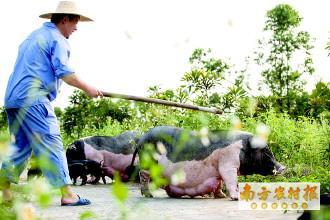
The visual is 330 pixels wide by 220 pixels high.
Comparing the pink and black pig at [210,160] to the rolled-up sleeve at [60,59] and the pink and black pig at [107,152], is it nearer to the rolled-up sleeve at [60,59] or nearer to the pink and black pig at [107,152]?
the rolled-up sleeve at [60,59]

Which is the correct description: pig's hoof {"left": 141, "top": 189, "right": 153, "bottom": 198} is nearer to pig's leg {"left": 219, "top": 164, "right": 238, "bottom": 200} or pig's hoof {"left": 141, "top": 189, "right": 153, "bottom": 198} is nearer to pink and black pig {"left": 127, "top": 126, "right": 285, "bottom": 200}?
pink and black pig {"left": 127, "top": 126, "right": 285, "bottom": 200}

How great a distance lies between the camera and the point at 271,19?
3544cm

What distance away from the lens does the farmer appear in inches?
250

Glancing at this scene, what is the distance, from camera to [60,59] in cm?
635

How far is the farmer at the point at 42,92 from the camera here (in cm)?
634

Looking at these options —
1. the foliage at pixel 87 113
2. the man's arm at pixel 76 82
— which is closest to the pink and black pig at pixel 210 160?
the man's arm at pixel 76 82

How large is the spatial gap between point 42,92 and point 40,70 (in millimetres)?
225

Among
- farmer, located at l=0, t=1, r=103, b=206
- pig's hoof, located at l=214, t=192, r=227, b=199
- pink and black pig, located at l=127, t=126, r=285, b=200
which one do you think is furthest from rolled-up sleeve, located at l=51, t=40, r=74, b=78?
pig's hoof, located at l=214, t=192, r=227, b=199

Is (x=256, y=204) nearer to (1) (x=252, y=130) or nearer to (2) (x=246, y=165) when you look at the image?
(2) (x=246, y=165)

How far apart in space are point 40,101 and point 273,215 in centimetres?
219

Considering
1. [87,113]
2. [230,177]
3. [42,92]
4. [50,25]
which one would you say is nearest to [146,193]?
[230,177]

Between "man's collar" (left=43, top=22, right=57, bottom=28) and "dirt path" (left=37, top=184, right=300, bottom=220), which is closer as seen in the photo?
"dirt path" (left=37, top=184, right=300, bottom=220)

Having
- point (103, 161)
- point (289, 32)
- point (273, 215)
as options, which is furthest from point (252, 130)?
point (289, 32)

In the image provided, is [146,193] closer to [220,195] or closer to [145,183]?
[145,183]
